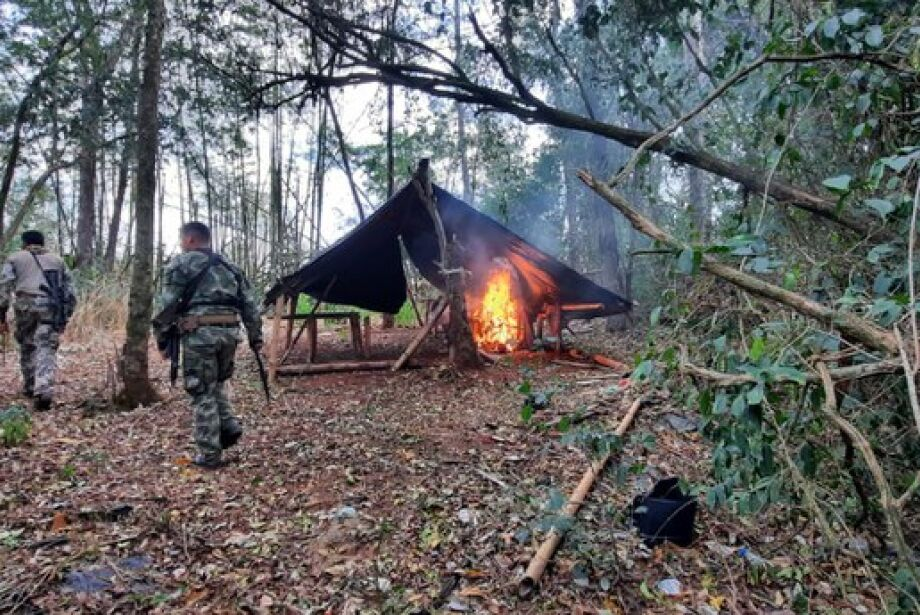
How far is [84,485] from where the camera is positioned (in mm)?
3654

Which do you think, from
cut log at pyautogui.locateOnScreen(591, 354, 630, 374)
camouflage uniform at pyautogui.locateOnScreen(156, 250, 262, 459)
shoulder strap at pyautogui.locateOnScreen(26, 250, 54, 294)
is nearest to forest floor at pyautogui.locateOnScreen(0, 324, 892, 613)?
camouflage uniform at pyautogui.locateOnScreen(156, 250, 262, 459)

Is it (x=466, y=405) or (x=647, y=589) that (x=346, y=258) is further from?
(x=647, y=589)

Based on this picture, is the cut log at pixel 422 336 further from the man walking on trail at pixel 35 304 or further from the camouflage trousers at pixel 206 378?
the man walking on trail at pixel 35 304

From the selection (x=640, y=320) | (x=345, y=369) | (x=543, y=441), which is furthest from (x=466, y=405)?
(x=640, y=320)

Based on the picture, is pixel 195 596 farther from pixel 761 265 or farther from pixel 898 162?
pixel 898 162

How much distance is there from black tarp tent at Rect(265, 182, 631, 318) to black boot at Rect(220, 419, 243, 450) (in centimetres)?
330

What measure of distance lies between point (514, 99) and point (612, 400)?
2.91 meters

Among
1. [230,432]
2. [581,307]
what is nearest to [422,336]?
[581,307]

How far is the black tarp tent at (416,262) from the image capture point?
7559 mm

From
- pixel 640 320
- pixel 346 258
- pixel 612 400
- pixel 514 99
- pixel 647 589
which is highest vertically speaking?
pixel 514 99

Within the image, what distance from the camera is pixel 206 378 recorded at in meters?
4.10

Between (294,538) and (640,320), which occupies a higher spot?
(640,320)

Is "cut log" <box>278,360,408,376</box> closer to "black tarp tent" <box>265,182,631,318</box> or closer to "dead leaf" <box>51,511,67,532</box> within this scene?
"black tarp tent" <box>265,182,631,318</box>

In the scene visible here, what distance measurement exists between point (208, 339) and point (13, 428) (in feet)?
5.68
